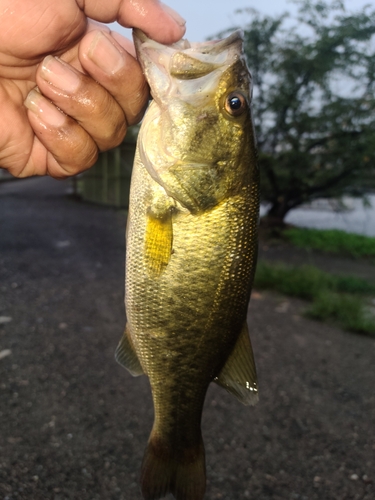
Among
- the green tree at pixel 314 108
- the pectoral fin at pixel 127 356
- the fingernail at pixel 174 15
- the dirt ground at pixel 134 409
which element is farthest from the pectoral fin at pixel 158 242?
the green tree at pixel 314 108

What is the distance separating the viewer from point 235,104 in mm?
1832

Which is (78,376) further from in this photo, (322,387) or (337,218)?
(337,218)

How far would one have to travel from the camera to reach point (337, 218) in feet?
45.7

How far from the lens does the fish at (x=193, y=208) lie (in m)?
1.79

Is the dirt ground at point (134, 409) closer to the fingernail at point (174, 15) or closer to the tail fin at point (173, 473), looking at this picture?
the tail fin at point (173, 473)

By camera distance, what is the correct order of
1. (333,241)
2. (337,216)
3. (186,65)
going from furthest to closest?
(337,216)
(333,241)
(186,65)

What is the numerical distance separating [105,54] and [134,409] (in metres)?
3.49

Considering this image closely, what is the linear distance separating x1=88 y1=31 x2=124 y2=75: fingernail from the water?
11.6 meters

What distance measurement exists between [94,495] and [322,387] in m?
2.84

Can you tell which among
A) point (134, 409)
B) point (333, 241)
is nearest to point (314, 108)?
point (333, 241)

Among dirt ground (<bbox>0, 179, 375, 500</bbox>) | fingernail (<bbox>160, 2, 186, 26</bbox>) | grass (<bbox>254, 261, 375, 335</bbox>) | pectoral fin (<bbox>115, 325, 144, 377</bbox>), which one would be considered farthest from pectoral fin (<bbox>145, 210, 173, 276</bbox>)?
grass (<bbox>254, 261, 375, 335</bbox>)

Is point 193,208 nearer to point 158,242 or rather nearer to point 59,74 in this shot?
point 158,242

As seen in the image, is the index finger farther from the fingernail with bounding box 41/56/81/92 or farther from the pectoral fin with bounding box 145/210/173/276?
the pectoral fin with bounding box 145/210/173/276

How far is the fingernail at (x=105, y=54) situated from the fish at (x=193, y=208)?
0.14 metres
